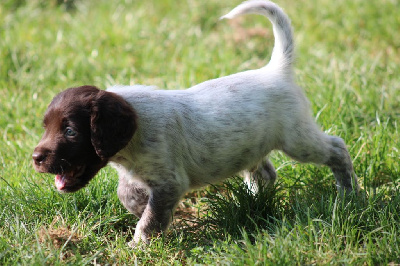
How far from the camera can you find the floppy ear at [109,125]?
12.4ft

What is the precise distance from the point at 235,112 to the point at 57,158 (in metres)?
1.46

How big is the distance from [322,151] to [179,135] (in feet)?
4.30

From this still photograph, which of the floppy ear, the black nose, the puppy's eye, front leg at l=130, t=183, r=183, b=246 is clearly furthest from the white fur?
the black nose

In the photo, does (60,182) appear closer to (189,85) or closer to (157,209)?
(157,209)

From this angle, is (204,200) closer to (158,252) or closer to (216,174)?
(216,174)

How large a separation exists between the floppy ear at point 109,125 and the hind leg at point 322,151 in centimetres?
145

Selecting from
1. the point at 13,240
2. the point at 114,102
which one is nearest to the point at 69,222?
the point at 13,240

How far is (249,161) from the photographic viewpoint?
456cm

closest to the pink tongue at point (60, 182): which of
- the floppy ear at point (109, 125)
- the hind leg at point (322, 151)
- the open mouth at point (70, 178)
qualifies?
the open mouth at point (70, 178)

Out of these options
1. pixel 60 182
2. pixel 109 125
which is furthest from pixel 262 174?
pixel 60 182

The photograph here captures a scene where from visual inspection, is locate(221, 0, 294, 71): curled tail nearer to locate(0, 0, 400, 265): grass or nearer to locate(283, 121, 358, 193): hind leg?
locate(0, 0, 400, 265): grass

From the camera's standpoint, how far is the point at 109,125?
3781 millimetres

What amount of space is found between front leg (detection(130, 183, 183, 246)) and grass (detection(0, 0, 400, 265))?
96mm

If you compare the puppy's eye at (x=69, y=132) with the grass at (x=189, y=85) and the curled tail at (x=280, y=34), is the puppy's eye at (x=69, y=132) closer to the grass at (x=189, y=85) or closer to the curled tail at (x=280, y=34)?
the grass at (x=189, y=85)
